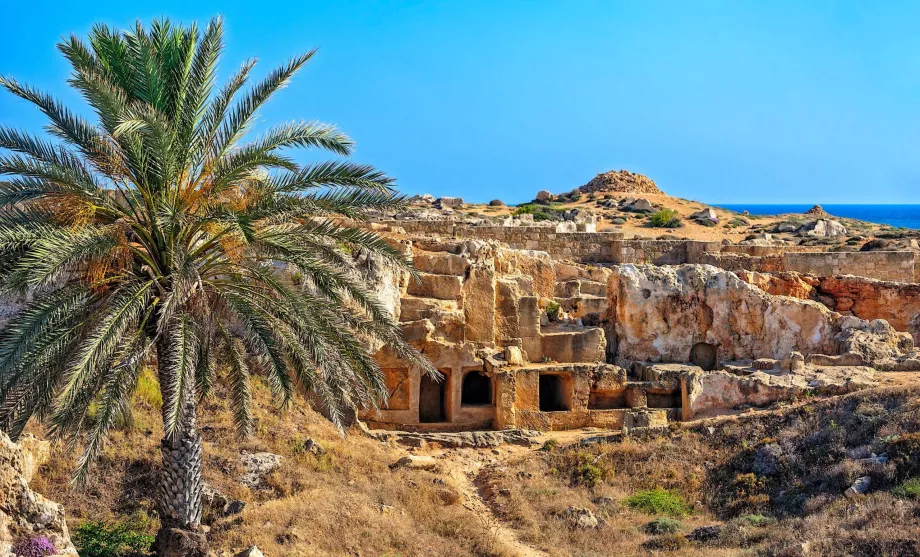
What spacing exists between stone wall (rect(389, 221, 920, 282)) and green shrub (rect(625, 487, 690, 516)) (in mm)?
14220

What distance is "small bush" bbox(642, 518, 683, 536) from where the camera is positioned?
12.3 m

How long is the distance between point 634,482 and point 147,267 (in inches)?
323

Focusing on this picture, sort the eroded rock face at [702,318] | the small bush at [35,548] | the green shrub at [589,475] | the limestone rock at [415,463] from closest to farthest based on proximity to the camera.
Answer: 1. the small bush at [35,548]
2. the green shrub at [589,475]
3. the limestone rock at [415,463]
4. the eroded rock face at [702,318]

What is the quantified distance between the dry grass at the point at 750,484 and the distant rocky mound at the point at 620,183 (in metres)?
44.5

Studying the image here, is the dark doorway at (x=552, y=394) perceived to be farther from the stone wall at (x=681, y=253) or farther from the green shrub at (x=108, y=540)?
the green shrub at (x=108, y=540)

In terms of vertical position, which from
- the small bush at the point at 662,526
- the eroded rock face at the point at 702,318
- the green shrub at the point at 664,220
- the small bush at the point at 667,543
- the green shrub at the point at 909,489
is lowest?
the small bush at the point at 667,543

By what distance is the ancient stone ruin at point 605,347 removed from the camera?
694 inches

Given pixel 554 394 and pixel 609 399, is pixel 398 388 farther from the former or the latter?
pixel 609 399

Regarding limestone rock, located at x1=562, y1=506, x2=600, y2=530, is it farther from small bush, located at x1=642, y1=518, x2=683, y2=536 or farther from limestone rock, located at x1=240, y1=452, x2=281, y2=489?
limestone rock, located at x1=240, y1=452, x2=281, y2=489

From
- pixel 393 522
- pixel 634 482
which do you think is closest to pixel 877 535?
pixel 634 482

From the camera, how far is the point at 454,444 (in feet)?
55.1

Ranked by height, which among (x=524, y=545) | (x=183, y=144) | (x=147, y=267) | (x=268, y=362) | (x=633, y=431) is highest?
(x=183, y=144)

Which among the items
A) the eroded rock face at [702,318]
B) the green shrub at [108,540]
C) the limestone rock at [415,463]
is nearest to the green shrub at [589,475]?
the limestone rock at [415,463]

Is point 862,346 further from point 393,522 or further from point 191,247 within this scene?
point 191,247
